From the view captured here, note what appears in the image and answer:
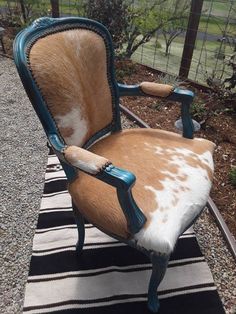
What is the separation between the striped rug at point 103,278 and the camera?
5.17 ft

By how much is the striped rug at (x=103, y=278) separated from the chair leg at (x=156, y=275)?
0.08 meters

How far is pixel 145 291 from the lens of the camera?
5.37 feet

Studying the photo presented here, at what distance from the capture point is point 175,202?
4.32 ft

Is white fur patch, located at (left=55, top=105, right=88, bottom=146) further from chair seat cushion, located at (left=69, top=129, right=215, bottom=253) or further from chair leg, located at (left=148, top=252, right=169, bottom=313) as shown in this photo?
chair leg, located at (left=148, top=252, right=169, bottom=313)

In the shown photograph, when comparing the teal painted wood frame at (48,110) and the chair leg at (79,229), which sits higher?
the teal painted wood frame at (48,110)

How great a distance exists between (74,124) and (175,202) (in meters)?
0.57

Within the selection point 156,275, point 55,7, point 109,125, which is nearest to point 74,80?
point 109,125

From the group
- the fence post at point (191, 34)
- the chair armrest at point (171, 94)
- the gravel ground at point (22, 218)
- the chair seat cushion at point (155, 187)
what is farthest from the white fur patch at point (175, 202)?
the fence post at point (191, 34)

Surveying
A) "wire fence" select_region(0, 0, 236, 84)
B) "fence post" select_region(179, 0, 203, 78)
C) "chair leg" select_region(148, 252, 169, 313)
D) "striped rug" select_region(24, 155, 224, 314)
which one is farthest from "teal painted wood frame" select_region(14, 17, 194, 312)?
"fence post" select_region(179, 0, 203, 78)

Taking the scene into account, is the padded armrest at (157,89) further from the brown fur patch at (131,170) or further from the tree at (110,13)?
the tree at (110,13)

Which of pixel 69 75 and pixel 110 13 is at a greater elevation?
pixel 69 75

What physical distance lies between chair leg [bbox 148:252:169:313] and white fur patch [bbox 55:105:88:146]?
0.63m

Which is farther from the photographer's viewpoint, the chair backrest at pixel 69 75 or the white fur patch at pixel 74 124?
the white fur patch at pixel 74 124

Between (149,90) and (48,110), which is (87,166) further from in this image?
(149,90)
